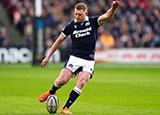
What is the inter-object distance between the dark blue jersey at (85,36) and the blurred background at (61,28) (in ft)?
55.6

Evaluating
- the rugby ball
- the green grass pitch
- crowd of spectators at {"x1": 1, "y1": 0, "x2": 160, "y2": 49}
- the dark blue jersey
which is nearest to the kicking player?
the dark blue jersey

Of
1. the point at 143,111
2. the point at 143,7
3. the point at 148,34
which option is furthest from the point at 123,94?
the point at 143,7

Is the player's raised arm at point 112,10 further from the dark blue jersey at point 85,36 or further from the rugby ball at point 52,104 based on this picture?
the rugby ball at point 52,104

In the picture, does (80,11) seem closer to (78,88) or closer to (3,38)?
(78,88)

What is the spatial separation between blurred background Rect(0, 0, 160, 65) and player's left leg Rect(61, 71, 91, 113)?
17179mm

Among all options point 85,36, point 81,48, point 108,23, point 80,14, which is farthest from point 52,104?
point 108,23

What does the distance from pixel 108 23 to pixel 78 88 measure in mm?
21566

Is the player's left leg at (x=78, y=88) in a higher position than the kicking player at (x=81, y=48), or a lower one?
lower

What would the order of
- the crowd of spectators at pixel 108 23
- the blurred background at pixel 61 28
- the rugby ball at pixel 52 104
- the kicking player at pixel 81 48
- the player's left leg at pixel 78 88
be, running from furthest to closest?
the crowd of spectators at pixel 108 23 → the blurred background at pixel 61 28 → the kicking player at pixel 81 48 → the player's left leg at pixel 78 88 → the rugby ball at pixel 52 104

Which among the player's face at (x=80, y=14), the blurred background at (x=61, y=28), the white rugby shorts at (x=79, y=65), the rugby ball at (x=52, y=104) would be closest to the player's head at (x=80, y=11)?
the player's face at (x=80, y=14)

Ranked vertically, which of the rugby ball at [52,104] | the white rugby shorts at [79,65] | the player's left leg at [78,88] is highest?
the white rugby shorts at [79,65]

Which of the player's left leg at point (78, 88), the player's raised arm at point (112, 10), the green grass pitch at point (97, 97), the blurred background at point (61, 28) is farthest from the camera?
the blurred background at point (61, 28)

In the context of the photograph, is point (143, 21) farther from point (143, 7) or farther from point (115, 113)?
point (115, 113)

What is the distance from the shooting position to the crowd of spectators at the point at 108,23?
27625 mm
